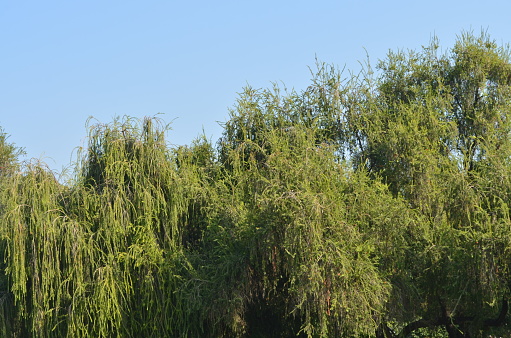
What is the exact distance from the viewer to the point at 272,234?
14695mm

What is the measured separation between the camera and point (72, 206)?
1659 centimetres

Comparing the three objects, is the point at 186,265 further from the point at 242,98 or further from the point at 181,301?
the point at 242,98

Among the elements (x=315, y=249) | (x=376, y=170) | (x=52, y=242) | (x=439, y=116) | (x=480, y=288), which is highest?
(x=439, y=116)

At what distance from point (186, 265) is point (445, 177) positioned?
6258mm

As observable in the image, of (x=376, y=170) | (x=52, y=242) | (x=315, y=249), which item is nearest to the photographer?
(x=315, y=249)

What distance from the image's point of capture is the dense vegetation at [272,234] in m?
14.7

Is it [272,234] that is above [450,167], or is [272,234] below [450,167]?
below

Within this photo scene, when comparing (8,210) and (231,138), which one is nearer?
(8,210)

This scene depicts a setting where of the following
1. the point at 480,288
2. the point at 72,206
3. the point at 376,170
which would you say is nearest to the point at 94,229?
the point at 72,206

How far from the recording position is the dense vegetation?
14711 mm

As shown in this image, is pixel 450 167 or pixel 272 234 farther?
pixel 450 167

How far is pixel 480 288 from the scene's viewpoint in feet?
49.1

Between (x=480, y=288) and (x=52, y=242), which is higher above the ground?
(x=52, y=242)

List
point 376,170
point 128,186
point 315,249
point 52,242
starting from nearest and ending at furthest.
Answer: point 315,249
point 52,242
point 128,186
point 376,170
